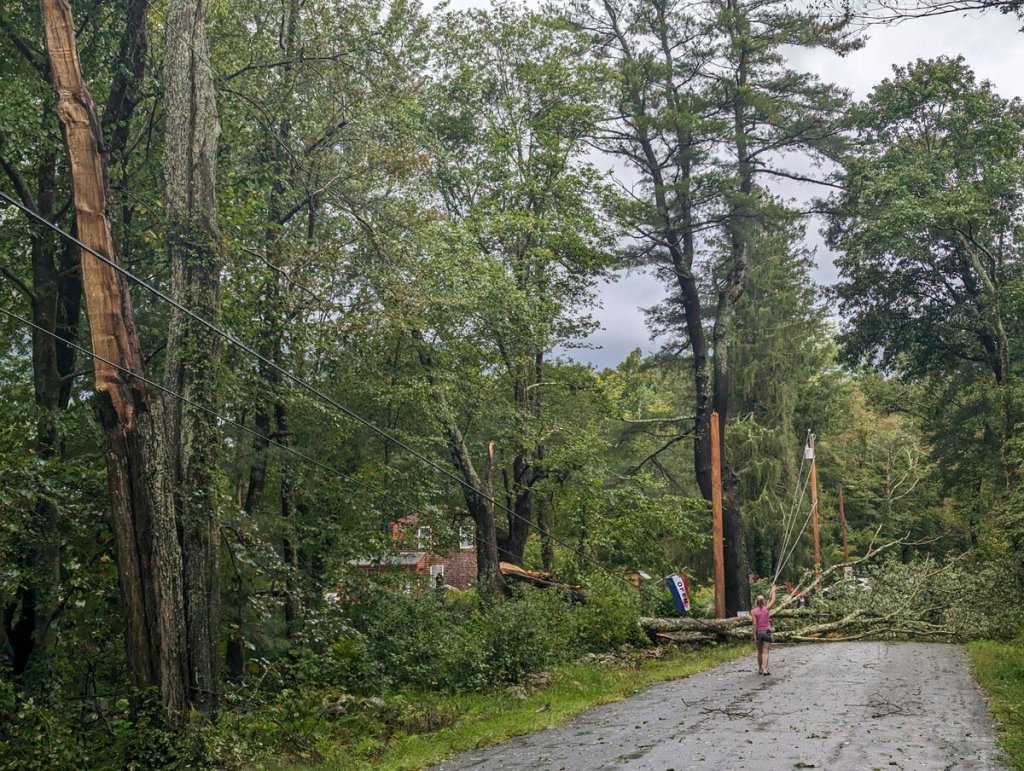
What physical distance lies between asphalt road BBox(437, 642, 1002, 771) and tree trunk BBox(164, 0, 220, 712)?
134 inches

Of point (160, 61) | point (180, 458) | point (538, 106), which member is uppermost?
point (538, 106)

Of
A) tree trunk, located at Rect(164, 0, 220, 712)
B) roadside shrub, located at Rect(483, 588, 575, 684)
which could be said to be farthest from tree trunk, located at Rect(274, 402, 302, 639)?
tree trunk, located at Rect(164, 0, 220, 712)

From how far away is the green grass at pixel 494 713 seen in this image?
9969mm

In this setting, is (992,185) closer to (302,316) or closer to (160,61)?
(302,316)

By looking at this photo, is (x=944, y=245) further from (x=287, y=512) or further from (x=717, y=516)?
(x=287, y=512)

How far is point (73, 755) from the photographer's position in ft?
27.8

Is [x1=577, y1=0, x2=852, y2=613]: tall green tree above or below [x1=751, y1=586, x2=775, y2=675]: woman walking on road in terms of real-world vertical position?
above

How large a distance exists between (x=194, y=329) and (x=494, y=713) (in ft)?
21.8

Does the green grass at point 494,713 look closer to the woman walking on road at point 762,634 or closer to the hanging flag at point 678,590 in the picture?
the woman walking on road at point 762,634

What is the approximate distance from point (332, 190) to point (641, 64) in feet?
47.7

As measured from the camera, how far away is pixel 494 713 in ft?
41.5

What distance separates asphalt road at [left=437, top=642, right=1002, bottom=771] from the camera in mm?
8523

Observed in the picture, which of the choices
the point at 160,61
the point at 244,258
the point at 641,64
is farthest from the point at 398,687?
the point at 641,64

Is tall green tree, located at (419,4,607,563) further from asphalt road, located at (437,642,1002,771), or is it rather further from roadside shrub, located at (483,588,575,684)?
asphalt road, located at (437,642,1002,771)
